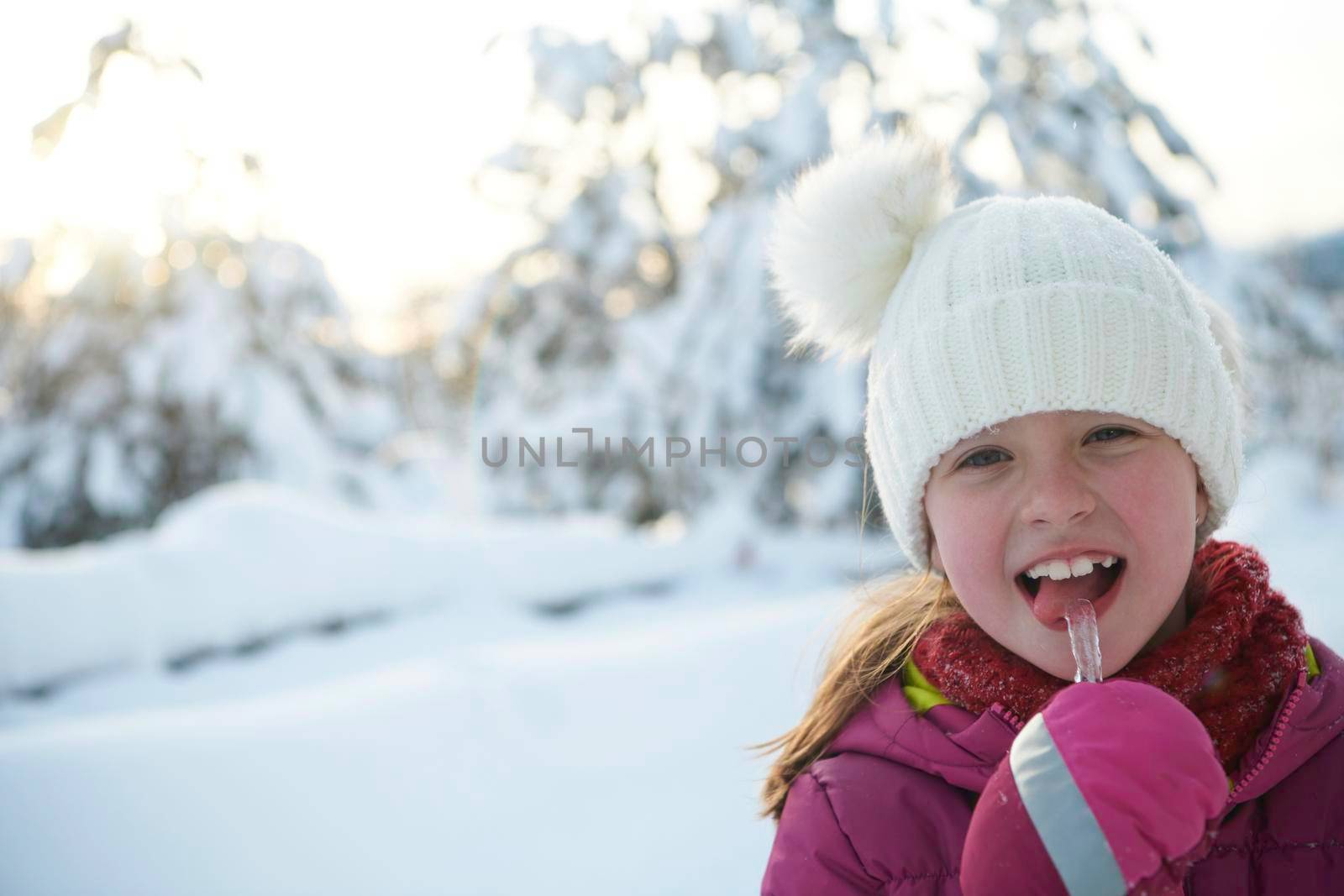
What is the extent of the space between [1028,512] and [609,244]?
5.32 m

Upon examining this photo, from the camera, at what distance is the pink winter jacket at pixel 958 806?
1.18m

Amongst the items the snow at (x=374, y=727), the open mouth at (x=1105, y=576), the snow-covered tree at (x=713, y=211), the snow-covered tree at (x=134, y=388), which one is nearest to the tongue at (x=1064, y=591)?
the open mouth at (x=1105, y=576)

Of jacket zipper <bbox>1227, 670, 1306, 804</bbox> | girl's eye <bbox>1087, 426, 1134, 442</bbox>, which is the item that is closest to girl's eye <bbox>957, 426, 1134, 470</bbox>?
girl's eye <bbox>1087, 426, 1134, 442</bbox>

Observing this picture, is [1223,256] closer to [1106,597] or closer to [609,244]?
[609,244]

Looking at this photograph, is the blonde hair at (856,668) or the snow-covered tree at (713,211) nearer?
the blonde hair at (856,668)

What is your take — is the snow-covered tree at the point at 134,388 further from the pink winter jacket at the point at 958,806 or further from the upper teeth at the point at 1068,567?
the upper teeth at the point at 1068,567

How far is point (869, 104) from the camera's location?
206 inches

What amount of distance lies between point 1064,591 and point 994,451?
22 centimetres

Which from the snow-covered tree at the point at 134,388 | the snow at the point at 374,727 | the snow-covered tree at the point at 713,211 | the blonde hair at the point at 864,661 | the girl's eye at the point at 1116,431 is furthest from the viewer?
the snow-covered tree at the point at 134,388

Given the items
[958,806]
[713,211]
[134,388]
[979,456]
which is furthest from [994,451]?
[134,388]

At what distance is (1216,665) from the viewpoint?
124 centimetres

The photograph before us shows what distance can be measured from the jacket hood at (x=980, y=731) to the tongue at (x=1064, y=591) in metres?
0.18

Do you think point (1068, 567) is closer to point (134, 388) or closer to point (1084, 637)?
point (1084, 637)

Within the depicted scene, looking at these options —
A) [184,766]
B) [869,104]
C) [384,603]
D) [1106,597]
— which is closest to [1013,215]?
[1106,597]
